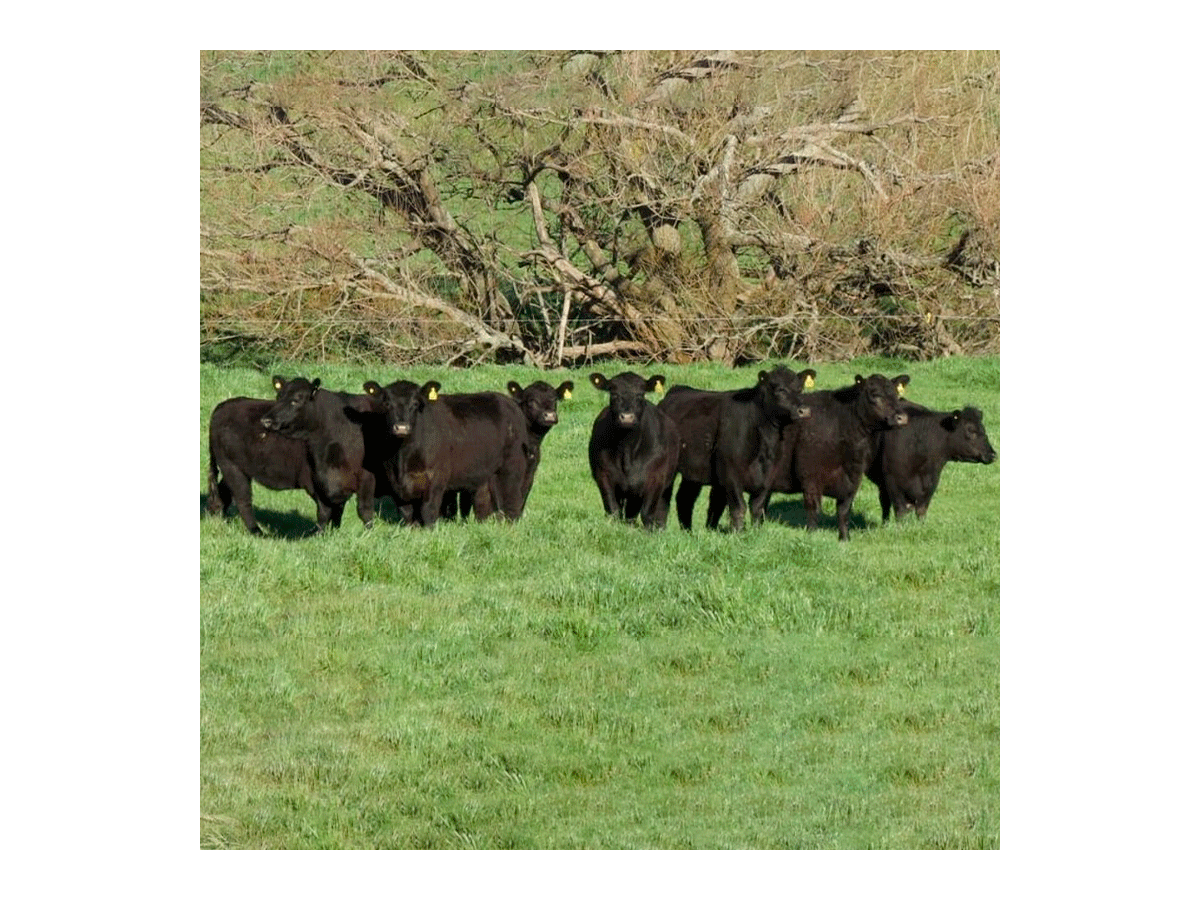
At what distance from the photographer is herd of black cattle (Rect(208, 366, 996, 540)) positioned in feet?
48.9

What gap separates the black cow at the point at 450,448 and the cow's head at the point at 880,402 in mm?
2748

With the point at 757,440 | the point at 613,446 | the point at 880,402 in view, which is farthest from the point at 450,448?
the point at 880,402

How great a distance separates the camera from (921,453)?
1599 cm

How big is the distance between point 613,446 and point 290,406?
2461 millimetres

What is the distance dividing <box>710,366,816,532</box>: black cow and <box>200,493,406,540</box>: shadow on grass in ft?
8.38

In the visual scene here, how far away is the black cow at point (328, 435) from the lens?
48.9ft

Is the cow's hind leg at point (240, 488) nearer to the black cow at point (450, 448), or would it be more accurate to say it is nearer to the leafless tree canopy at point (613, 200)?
the black cow at point (450, 448)

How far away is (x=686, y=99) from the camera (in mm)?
20922

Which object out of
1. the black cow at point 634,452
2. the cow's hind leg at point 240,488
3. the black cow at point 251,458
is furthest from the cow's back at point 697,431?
the cow's hind leg at point 240,488

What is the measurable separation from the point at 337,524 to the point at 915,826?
5868mm

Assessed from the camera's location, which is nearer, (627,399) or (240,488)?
(627,399)

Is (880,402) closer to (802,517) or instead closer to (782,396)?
(782,396)

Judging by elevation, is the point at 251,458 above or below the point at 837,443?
below

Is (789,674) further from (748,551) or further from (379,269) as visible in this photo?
(379,269)
